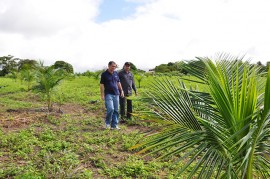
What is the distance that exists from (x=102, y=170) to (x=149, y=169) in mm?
797

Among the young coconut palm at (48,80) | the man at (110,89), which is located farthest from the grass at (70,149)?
the young coconut palm at (48,80)

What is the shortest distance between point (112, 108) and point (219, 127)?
5202 mm

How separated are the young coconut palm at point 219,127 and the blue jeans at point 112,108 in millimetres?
4834

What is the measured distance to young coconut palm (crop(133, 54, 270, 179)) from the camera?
91.2 inches

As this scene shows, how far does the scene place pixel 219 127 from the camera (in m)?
2.59

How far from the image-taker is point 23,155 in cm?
565

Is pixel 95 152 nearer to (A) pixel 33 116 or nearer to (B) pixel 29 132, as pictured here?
(B) pixel 29 132

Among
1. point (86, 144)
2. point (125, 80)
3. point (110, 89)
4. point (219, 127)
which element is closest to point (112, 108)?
point (110, 89)

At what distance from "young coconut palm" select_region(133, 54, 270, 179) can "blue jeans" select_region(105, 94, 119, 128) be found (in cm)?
483

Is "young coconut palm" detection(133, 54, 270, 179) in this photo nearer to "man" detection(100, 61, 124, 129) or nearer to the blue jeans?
"man" detection(100, 61, 124, 129)

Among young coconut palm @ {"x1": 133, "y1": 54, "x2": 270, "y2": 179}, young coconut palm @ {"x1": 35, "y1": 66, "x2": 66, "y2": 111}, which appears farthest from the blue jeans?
young coconut palm @ {"x1": 133, "y1": 54, "x2": 270, "y2": 179}

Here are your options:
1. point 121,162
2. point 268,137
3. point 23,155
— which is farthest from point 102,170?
point 268,137

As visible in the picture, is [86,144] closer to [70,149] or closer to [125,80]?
[70,149]

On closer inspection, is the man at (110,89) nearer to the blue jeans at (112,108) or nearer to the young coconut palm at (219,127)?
the blue jeans at (112,108)
